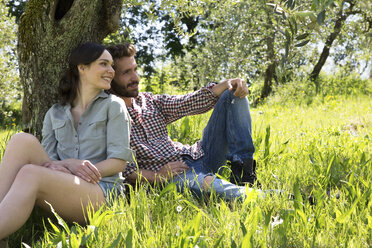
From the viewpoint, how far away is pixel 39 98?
10.7 ft

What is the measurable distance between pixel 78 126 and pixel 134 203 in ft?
2.51

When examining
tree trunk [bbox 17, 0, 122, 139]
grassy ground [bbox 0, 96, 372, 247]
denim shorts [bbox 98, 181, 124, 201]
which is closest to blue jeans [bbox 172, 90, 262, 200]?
grassy ground [bbox 0, 96, 372, 247]

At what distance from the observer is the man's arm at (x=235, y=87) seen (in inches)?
119

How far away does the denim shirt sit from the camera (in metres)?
2.61

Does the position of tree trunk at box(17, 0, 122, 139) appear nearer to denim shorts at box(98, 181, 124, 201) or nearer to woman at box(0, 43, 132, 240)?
woman at box(0, 43, 132, 240)

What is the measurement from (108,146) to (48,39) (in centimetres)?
121

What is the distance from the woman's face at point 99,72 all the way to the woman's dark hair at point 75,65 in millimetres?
32

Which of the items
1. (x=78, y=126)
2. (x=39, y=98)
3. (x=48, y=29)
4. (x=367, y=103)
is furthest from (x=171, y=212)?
(x=367, y=103)

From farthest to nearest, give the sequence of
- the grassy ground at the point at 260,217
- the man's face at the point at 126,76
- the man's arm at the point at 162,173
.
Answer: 1. the man's face at the point at 126,76
2. the man's arm at the point at 162,173
3. the grassy ground at the point at 260,217

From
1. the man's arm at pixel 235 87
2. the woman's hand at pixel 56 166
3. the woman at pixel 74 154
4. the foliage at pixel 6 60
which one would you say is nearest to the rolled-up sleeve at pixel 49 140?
the woman at pixel 74 154

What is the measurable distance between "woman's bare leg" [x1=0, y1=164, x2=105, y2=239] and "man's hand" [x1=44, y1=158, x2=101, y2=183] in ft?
0.13

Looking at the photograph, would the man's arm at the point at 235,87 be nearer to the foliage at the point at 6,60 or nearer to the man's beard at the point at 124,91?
the man's beard at the point at 124,91

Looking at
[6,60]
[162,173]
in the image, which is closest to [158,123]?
[162,173]

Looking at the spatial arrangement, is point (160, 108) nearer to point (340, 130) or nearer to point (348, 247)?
point (348, 247)
